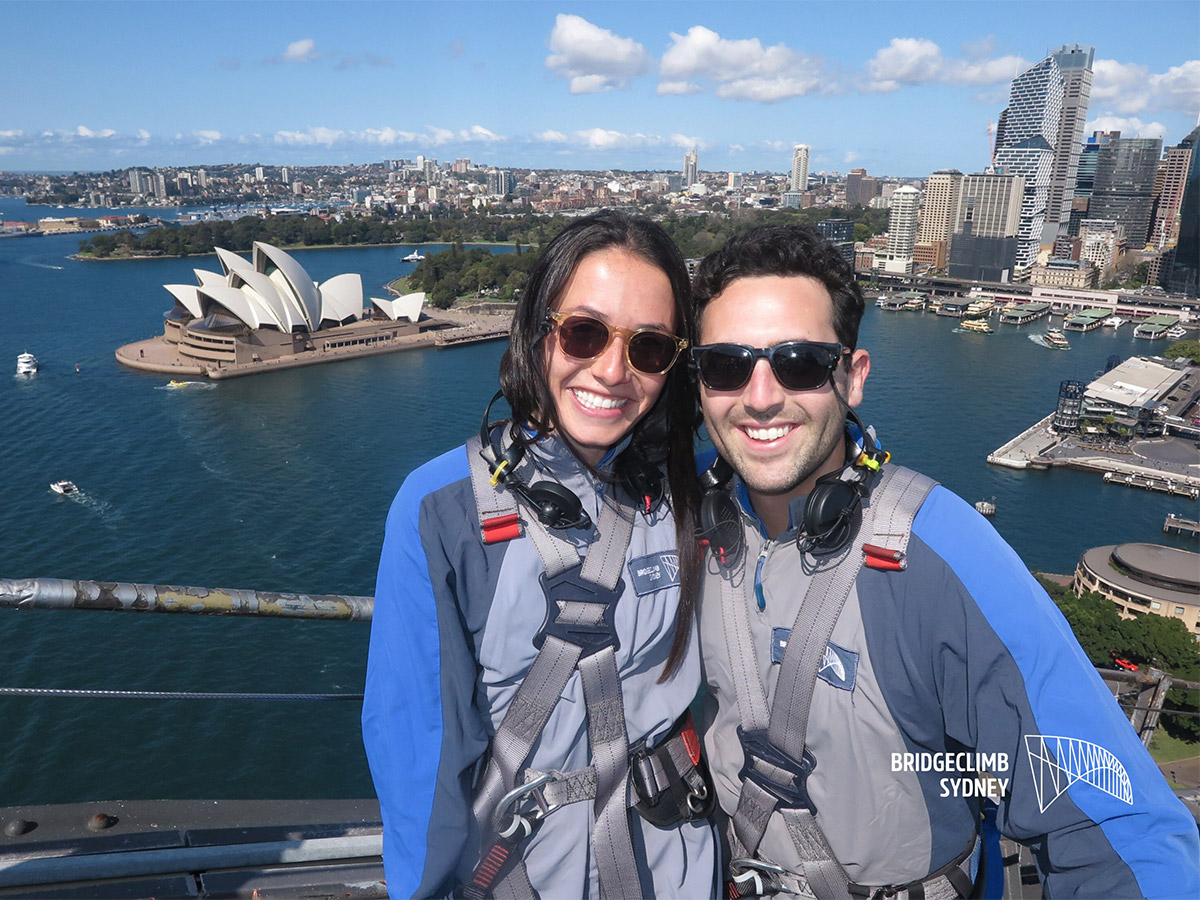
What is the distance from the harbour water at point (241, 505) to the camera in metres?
5.67

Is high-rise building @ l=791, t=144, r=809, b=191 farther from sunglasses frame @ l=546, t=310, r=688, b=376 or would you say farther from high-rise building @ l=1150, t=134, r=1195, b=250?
sunglasses frame @ l=546, t=310, r=688, b=376

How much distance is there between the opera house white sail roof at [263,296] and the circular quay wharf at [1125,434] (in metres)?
12.7

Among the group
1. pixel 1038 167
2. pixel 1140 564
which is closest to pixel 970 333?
pixel 1140 564

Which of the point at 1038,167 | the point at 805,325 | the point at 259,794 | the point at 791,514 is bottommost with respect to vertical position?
the point at 259,794

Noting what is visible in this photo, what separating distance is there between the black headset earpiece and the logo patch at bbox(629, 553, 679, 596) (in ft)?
0.20

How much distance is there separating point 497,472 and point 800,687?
→ 10.6 inches

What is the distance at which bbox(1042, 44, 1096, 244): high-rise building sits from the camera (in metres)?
35.3

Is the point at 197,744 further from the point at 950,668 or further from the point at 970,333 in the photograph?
the point at 970,333

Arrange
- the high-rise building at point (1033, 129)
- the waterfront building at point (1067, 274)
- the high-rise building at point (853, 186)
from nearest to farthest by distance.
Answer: the waterfront building at point (1067, 274) < the high-rise building at point (1033, 129) < the high-rise building at point (853, 186)

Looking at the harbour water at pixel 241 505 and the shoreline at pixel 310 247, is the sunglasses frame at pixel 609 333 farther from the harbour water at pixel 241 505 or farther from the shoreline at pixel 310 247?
the shoreline at pixel 310 247

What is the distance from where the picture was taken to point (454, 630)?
603 mm

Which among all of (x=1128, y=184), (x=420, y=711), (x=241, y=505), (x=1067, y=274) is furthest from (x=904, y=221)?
(x=420, y=711)

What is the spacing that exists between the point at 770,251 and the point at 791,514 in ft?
0.66

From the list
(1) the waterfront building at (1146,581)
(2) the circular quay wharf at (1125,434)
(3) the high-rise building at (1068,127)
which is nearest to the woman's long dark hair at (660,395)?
(1) the waterfront building at (1146,581)
